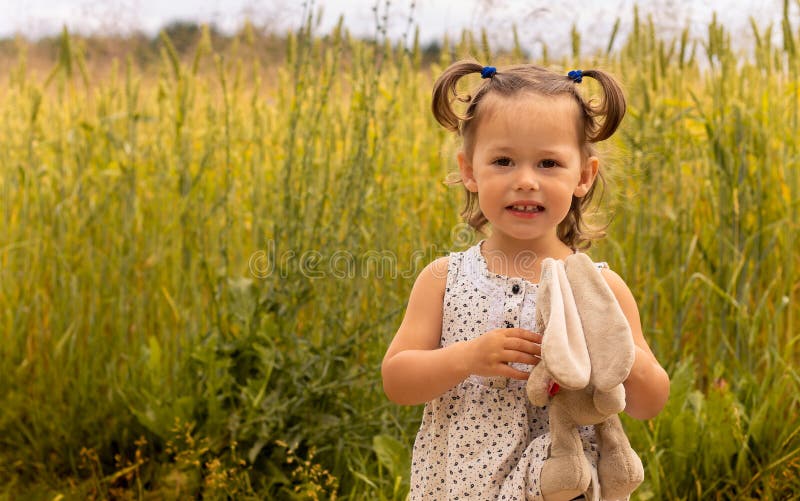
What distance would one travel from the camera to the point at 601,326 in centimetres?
119

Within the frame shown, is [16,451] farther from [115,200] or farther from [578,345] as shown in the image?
[578,345]

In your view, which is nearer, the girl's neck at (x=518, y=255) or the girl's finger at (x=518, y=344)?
the girl's finger at (x=518, y=344)

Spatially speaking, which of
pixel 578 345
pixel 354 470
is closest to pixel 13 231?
pixel 354 470

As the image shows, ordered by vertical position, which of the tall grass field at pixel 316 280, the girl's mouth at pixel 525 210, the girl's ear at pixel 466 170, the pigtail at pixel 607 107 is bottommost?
the tall grass field at pixel 316 280

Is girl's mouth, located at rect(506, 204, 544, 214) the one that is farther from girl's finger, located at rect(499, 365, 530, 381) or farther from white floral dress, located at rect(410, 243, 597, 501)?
girl's finger, located at rect(499, 365, 530, 381)

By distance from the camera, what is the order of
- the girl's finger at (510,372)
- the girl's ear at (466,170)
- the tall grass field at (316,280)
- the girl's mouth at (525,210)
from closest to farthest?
the girl's finger at (510,372)
the girl's mouth at (525,210)
the girl's ear at (466,170)
the tall grass field at (316,280)

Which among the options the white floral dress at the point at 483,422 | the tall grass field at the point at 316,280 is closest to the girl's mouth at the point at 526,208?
the white floral dress at the point at 483,422

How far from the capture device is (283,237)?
7.69ft

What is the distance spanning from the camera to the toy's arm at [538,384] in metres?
1.19

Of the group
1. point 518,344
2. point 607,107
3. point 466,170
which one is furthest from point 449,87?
point 518,344

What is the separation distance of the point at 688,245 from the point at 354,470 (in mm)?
1149

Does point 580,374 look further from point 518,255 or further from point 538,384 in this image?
point 518,255

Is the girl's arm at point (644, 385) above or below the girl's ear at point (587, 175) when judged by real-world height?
below

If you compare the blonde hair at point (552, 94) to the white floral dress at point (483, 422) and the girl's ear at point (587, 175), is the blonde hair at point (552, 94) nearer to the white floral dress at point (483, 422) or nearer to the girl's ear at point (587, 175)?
the girl's ear at point (587, 175)
